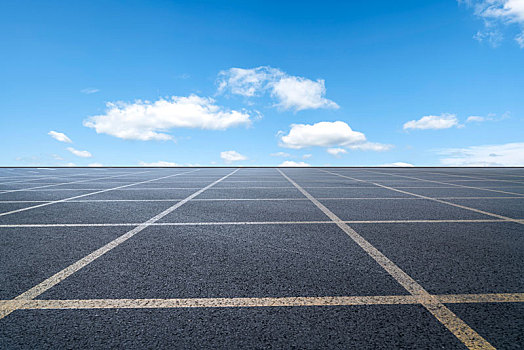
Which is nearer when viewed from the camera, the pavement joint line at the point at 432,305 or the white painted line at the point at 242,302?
the pavement joint line at the point at 432,305

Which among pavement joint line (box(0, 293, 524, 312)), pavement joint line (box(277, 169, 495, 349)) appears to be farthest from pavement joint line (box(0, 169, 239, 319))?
pavement joint line (box(277, 169, 495, 349))

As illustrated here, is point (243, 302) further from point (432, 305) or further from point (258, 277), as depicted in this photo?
point (432, 305)

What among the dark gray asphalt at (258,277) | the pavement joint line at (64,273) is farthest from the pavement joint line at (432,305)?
the pavement joint line at (64,273)

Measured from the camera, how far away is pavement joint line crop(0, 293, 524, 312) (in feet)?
7.16

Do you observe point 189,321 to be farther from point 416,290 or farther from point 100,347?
point 416,290

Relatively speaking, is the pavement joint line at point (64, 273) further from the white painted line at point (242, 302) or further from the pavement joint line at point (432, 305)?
the pavement joint line at point (432, 305)

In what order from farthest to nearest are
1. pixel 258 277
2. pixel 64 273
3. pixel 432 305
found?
pixel 64 273 < pixel 258 277 < pixel 432 305

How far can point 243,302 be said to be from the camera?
87.7 inches

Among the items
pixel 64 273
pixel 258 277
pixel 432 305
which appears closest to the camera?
pixel 432 305

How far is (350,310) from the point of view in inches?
82.7

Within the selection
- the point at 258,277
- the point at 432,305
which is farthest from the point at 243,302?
the point at 432,305

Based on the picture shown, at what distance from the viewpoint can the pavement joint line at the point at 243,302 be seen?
218 cm

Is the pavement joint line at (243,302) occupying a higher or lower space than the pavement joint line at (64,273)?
lower

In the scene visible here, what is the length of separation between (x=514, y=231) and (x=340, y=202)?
3407mm
